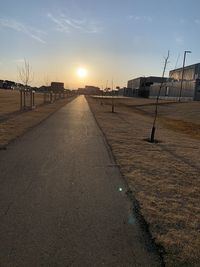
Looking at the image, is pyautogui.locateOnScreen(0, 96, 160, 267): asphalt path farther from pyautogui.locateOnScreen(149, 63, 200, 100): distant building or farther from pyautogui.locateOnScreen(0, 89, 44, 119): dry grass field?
pyautogui.locateOnScreen(149, 63, 200, 100): distant building

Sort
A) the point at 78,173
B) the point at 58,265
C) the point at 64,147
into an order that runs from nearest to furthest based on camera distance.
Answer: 1. the point at 58,265
2. the point at 78,173
3. the point at 64,147

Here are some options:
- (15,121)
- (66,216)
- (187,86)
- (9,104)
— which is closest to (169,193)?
(66,216)

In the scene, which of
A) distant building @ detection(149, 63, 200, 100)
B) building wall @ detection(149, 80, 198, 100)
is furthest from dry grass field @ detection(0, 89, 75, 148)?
building wall @ detection(149, 80, 198, 100)

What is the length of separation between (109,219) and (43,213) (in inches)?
39.1

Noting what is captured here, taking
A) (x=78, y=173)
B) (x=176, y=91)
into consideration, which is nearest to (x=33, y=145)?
(x=78, y=173)

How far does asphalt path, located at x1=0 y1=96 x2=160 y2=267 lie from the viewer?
413 centimetres

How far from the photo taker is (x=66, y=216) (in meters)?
5.39

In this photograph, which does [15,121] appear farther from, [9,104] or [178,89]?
[178,89]

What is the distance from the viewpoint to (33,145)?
12266 mm

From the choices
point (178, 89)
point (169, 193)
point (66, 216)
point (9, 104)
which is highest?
point (66, 216)

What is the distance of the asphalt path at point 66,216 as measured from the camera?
13.5 feet

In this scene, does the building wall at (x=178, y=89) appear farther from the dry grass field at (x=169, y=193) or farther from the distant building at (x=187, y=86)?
the dry grass field at (x=169, y=193)

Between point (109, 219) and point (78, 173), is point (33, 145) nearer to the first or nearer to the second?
point (78, 173)

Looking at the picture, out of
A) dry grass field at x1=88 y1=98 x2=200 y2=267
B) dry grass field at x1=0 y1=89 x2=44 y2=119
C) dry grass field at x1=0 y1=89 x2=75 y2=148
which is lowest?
dry grass field at x1=0 y1=89 x2=44 y2=119
